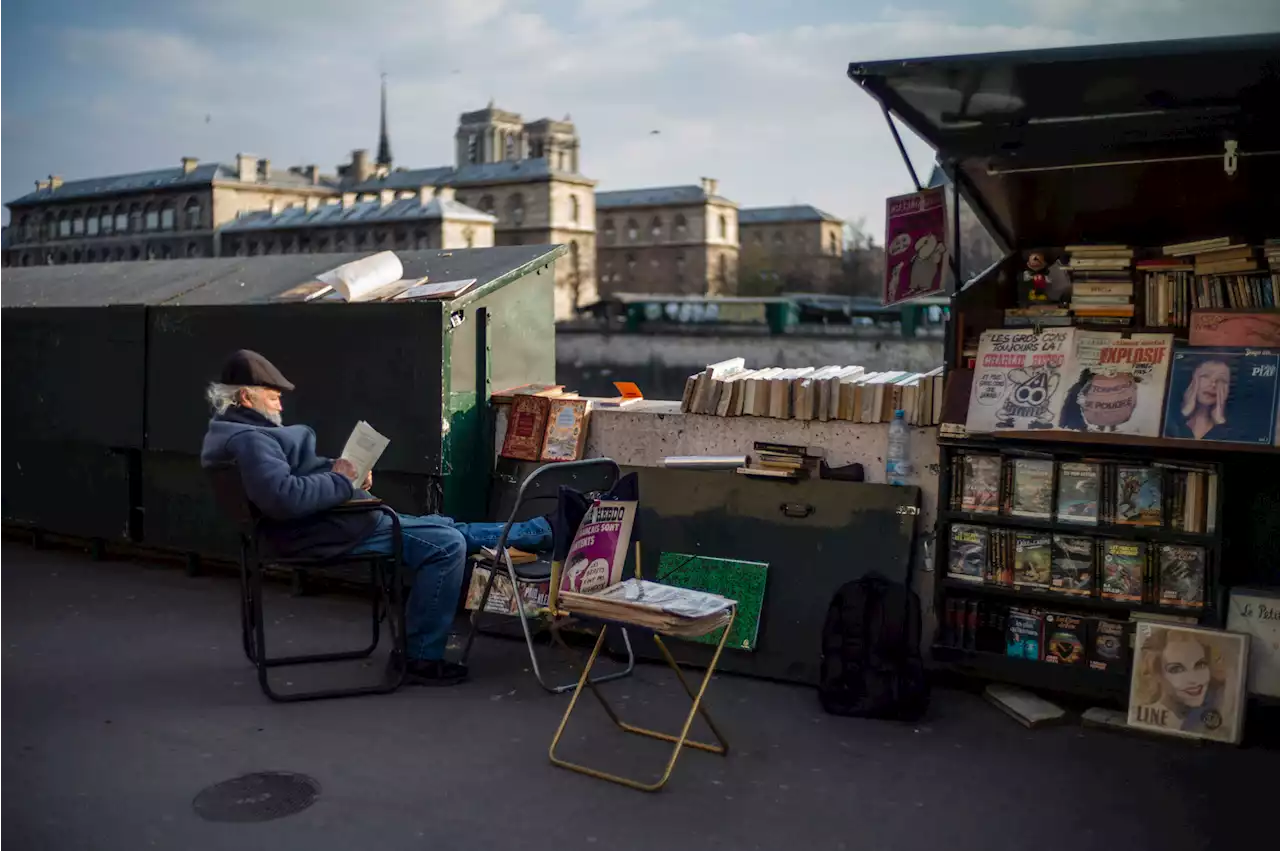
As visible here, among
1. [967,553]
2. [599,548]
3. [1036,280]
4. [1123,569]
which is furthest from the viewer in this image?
[1036,280]

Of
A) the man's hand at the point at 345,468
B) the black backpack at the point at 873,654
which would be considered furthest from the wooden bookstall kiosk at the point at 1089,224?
the man's hand at the point at 345,468

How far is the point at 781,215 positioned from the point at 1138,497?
109867mm

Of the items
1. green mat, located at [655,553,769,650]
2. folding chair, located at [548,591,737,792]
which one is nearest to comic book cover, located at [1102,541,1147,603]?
green mat, located at [655,553,769,650]

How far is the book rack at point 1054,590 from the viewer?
5.27m

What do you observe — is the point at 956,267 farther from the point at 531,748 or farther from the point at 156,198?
the point at 156,198

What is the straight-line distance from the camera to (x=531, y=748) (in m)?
4.80

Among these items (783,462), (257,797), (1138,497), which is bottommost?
(257,797)

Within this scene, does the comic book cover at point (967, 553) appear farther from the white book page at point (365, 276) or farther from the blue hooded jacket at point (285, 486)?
the white book page at point (365, 276)

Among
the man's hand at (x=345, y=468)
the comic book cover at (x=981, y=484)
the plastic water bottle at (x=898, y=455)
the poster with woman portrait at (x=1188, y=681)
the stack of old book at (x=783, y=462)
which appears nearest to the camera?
the poster with woman portrait at (x=1188, y=681)

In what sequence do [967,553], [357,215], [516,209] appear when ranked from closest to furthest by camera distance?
[967,553] < [357,215] < [516,209]

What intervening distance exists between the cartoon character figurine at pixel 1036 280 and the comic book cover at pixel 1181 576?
1.45m

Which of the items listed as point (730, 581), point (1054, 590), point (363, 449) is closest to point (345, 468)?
point (363, 449)

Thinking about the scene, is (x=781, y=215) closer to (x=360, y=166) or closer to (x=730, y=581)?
(x=360, y=166)

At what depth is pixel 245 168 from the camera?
9269 cm
